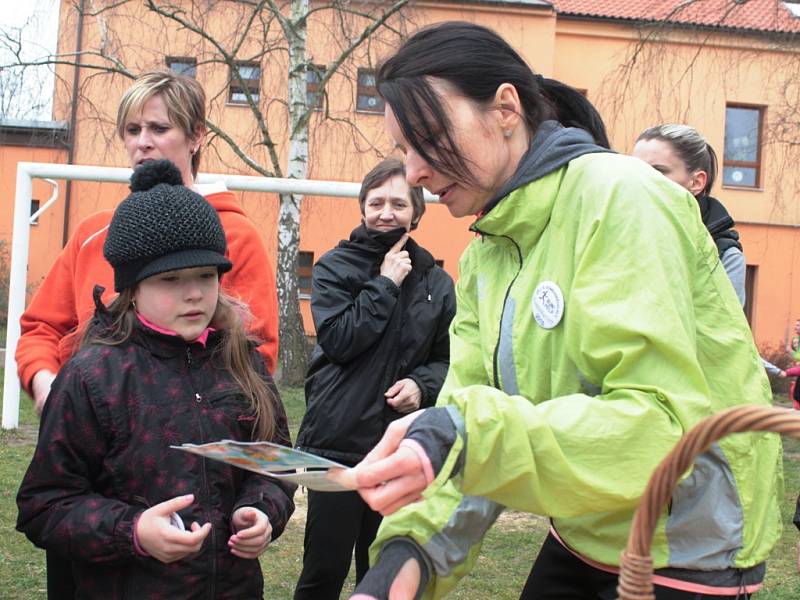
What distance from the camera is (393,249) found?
3703 millimetres

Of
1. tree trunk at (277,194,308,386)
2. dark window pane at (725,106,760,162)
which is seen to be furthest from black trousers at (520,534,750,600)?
dark window pane at (725,106,760,162)

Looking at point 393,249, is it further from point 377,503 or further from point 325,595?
point 377,503

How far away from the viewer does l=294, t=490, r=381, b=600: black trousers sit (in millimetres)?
3371

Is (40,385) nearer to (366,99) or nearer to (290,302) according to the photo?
(290,302)

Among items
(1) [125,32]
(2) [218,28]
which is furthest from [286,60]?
(1) [125,32]

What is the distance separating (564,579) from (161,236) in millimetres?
1173

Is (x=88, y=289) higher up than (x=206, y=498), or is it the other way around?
(x=88, y=289)

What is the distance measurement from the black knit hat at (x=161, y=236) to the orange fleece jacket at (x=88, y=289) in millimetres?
366

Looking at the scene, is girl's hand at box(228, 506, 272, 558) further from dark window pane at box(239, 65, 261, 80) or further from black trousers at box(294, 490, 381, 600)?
dark window pane at box(239, 65, 261, 80)

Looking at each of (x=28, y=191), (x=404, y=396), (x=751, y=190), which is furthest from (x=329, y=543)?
(x=751, y=190)

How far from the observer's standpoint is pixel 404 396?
346 cm

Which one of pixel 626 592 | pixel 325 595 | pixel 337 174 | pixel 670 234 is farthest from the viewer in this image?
pixel 337 174

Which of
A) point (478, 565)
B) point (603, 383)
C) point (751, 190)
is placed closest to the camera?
point (603, 383)

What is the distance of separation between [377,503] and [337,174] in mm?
16648
